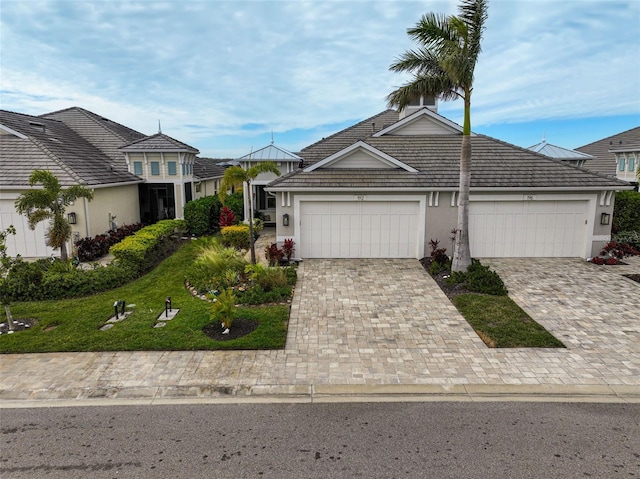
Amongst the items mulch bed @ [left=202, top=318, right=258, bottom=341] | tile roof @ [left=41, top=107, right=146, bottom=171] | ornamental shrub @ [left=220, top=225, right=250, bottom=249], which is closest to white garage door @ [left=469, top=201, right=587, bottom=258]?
ornamental shrub @ [left=220, top=225, right=250, bottom=249]

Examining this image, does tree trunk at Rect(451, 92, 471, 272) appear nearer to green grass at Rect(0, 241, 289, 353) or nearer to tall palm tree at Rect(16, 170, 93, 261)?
green grass at Rect(0, 241, 289, 353)

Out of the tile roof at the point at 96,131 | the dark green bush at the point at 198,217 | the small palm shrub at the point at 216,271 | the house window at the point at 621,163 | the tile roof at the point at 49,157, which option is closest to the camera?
the small palm shrub at the point at 216,271

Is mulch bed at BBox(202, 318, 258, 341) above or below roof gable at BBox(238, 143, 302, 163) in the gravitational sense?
below

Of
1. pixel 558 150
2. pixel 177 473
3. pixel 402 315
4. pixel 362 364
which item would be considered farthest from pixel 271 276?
pixel 558 150

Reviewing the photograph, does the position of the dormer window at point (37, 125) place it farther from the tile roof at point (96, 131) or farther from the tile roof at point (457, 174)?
the tile roof at point (457, 174)

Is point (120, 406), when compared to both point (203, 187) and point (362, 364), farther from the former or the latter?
point (203, 187)

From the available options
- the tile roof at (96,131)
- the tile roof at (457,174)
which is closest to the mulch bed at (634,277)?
the tile roof at (457,174)
